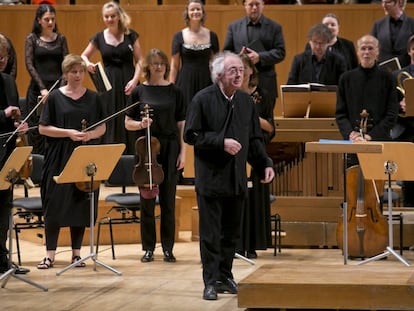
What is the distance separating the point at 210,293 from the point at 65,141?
5.60 ft

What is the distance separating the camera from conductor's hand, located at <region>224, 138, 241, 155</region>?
5598 mm

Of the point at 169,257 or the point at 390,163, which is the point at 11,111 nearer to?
the point at 169,257

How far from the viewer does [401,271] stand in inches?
222

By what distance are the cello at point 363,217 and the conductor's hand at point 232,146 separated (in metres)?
1.71

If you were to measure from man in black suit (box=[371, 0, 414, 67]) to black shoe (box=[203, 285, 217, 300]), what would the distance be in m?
3.48

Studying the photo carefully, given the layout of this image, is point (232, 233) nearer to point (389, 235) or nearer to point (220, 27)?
point (389, 235)

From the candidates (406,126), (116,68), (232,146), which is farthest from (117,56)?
(232,146)

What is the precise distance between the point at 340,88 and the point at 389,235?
1250 mm

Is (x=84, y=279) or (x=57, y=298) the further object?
(x=84, y=279)

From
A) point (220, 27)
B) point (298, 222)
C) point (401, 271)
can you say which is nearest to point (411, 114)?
point (298, 222)

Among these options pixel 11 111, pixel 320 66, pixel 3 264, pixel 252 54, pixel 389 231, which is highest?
pixel 252 54

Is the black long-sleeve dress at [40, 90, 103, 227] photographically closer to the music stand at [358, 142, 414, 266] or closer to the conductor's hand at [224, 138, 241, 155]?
the conductor's hand at [224, 138, 241, 155]

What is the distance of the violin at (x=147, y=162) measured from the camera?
6996mm

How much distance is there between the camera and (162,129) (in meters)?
7.21
